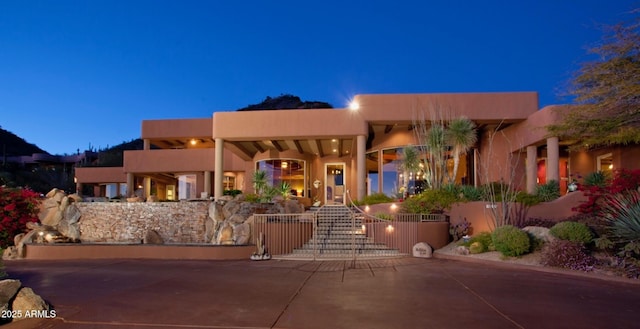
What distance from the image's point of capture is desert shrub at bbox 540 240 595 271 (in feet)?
34.5

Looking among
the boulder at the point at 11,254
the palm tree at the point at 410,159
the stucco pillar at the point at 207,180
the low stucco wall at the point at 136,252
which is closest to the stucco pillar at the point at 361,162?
the palm tree at the point at 410,159

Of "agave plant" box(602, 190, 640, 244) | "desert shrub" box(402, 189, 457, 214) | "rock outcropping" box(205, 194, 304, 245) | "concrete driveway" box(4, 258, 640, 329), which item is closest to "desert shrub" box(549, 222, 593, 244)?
"agave plant" box(602, 190, 640, 244)

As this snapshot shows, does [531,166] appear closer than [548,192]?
No

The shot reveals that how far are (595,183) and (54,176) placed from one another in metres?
56.7

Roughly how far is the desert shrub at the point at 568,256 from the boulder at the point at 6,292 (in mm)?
11093

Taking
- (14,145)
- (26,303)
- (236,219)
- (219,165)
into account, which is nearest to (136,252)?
(236,219)

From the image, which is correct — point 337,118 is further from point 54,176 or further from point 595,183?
point 54,176

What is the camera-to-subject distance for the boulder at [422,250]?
1411 cm

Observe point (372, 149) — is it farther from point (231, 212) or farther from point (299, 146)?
point (231, 212)

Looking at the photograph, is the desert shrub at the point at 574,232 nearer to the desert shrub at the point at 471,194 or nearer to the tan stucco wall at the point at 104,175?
the desert shrub at the point at 471,194

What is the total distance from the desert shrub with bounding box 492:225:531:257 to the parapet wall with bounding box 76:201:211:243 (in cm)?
1324

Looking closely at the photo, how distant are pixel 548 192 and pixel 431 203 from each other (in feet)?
13.4

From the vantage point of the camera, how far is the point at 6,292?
19.3 feet

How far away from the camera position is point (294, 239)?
48.1ft
